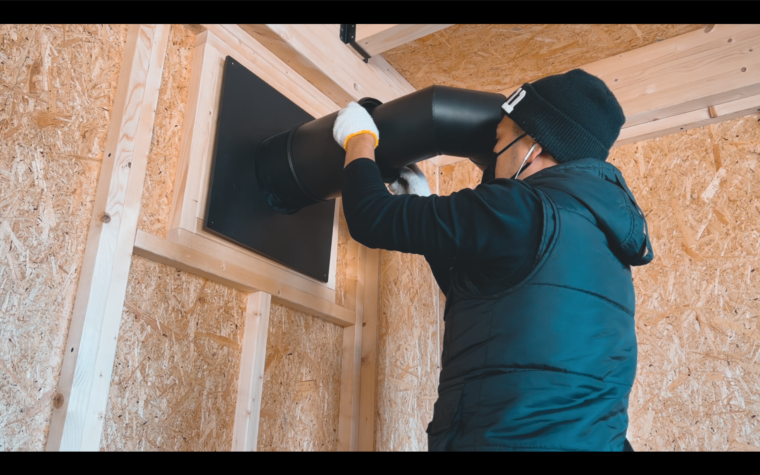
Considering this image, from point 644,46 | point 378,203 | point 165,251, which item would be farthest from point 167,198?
point 644,46

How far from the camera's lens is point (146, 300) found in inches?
60.7

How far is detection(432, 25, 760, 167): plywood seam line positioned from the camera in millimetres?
2021

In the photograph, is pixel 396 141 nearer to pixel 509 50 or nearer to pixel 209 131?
pixel 209 131

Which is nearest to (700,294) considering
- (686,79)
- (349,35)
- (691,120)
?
(691,120)

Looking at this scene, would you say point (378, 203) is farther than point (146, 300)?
No

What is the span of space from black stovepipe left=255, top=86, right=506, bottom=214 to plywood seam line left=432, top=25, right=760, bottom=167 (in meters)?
0.70

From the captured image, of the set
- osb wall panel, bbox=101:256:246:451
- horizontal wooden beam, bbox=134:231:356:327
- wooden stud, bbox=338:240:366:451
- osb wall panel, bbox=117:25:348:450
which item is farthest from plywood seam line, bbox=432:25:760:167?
osb wall panel, bbox=101:256:246:451

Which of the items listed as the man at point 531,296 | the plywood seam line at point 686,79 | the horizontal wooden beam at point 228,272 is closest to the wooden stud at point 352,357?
the horizontal wooden beam at point 228,272

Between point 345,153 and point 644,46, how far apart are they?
1150mm

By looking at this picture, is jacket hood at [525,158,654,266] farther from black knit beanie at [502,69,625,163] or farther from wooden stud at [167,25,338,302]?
wooden stud at [167,25,338,302]

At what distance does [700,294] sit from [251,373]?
1349 millimetres

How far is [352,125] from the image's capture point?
63.2 inches

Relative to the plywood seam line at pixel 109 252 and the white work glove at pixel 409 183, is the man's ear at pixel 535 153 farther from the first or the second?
the plywood seam line at pixel 109 252

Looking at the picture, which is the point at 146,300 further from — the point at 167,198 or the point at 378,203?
the point at 378,203
